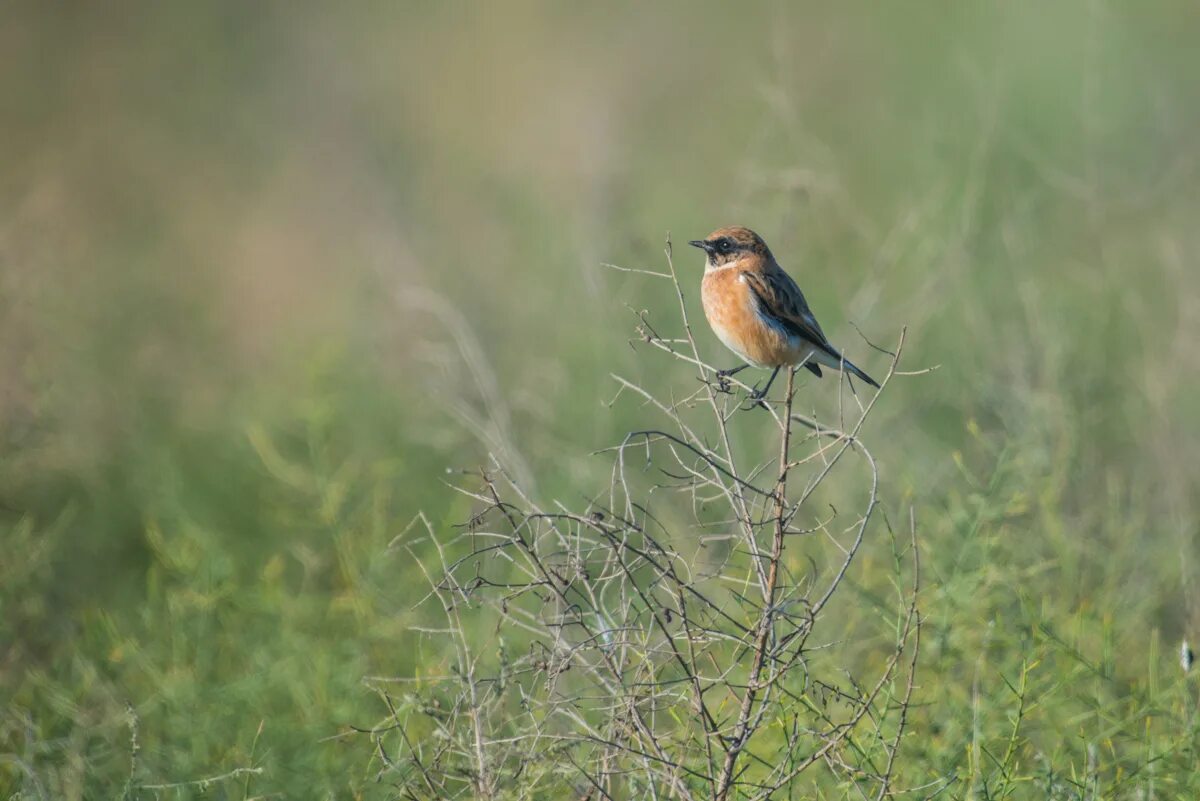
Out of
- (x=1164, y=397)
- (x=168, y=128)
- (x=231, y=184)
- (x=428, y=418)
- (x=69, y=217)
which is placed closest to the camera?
(x=1164, y=397)

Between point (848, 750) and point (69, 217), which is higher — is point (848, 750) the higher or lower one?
the lower one

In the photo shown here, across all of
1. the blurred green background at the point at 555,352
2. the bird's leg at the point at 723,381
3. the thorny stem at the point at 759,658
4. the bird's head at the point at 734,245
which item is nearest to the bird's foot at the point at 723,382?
the bird's leg at the point at 723,381

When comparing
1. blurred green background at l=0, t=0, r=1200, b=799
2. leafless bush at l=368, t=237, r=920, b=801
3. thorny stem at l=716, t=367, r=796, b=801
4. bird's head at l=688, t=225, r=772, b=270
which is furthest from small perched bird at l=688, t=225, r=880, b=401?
thorny stem at l=716, t=367, r=796, b=801

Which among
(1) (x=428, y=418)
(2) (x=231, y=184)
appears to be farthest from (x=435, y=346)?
(2) (x=231, y=184)

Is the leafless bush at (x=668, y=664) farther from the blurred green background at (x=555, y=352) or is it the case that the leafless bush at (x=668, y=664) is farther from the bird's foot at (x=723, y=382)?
the blurred green background at (x=555, y=352)

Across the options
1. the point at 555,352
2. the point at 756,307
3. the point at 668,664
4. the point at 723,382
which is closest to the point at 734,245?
the point at 756,307

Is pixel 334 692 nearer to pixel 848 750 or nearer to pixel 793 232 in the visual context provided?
pixel 848 750

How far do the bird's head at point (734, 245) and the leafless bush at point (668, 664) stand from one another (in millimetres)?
1137

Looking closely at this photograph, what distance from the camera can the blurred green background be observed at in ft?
19.7

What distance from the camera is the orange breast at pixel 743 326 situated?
6668 millimetres

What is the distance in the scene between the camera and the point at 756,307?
664 centimetres

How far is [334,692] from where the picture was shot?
6.42 meters

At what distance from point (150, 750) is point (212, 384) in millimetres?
6043

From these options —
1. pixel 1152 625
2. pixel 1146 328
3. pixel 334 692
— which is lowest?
pixel 334 692
